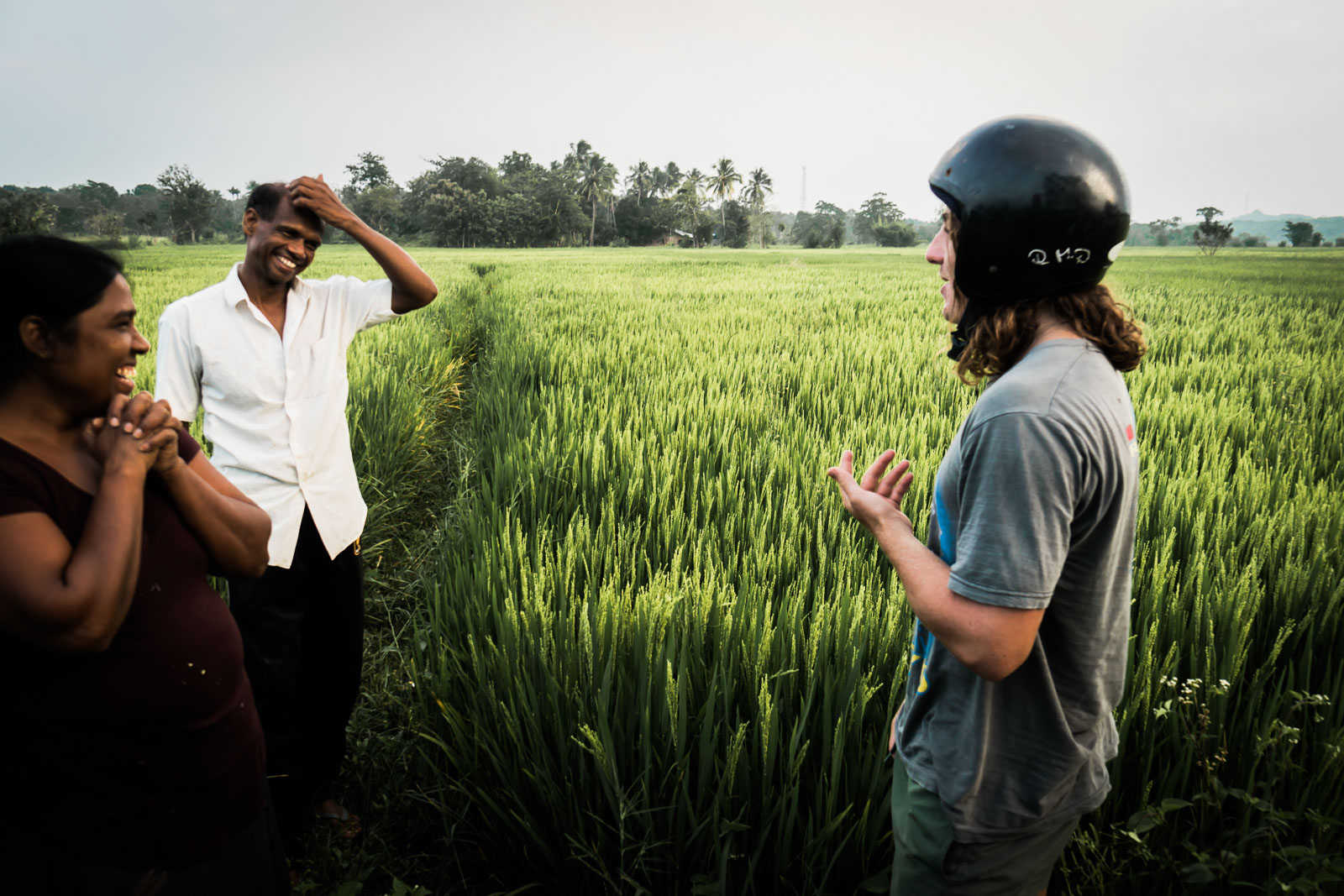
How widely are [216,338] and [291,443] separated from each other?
28 centimetres

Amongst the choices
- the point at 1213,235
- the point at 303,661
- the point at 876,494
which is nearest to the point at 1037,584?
the point at 876,494

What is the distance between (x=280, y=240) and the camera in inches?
63.4

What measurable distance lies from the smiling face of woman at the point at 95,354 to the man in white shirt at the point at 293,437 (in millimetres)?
671

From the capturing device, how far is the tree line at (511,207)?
56.2 m

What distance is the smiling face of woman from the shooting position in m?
0.91

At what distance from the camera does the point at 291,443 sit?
5.45ft

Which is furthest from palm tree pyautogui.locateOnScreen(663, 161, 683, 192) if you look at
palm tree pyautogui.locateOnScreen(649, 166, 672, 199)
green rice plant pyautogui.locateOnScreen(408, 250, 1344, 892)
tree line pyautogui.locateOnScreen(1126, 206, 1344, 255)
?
green rice plant pyautogui.locateOnScreen(408, 250, 1344, 892)

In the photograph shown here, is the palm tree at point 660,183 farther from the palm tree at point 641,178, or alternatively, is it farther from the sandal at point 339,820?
the sandal at point 339,820

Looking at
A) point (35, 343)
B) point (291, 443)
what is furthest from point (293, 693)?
point (35, 343)

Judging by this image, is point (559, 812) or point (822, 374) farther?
point (822, 374)

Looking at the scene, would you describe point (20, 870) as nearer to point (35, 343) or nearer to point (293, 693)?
point (35, 343)

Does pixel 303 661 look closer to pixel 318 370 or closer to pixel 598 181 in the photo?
pixel 318 370

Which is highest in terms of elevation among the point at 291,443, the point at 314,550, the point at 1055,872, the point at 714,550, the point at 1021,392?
the point at 1021,392

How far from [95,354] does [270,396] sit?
742 millimetres
